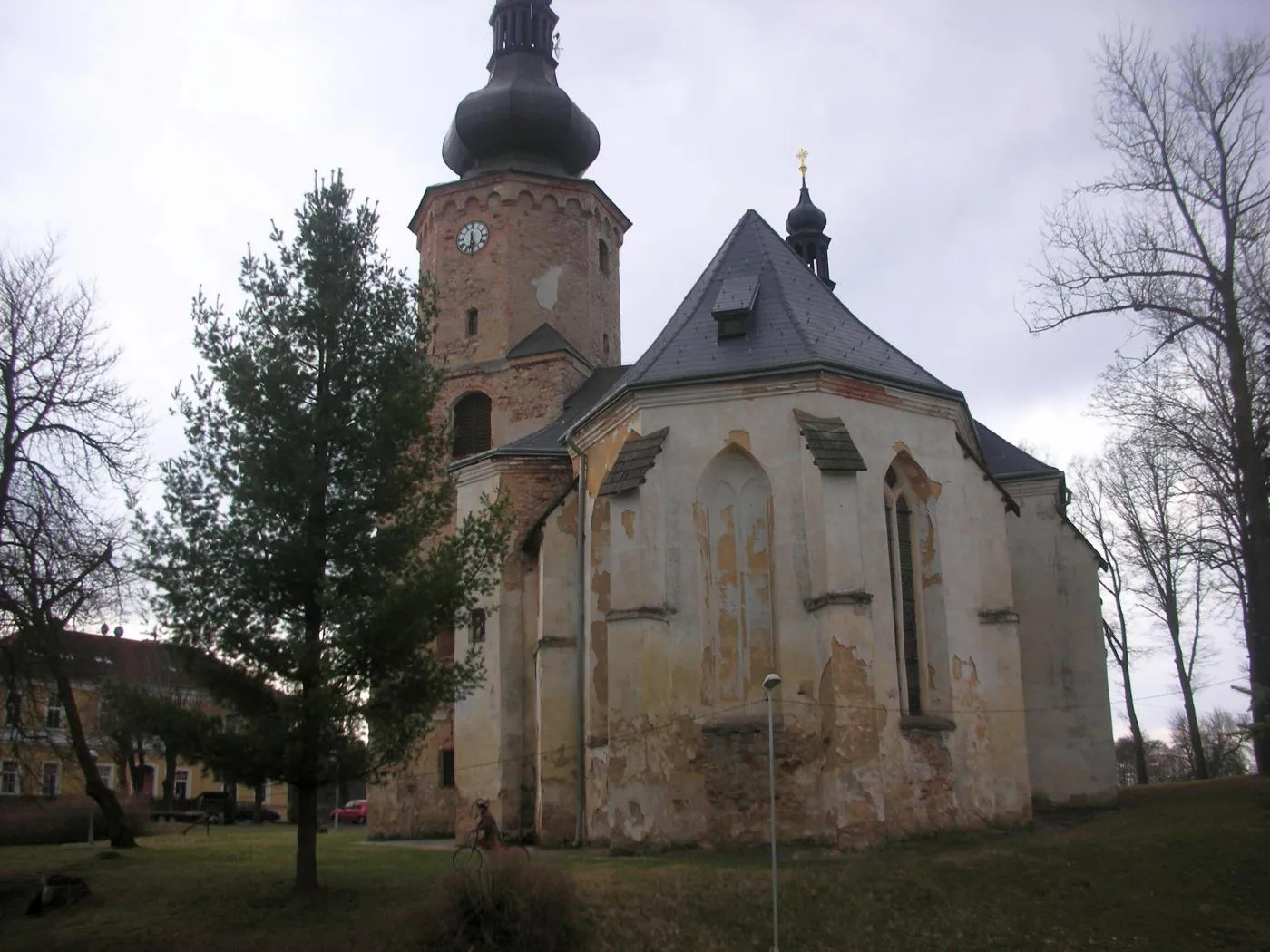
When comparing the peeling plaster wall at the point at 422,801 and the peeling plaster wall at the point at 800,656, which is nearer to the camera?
the peeling plaster wall at the point at 800,656

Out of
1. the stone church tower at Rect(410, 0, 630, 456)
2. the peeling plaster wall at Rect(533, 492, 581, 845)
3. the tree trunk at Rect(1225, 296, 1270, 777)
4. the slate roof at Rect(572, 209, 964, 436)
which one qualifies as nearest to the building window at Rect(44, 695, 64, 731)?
the peeling plaster wall at Rect(533, 492, 581, 845)

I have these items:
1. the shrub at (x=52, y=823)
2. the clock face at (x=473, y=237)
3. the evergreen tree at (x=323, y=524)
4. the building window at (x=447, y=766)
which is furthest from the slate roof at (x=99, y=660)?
the clock face at (x=473, y=237)

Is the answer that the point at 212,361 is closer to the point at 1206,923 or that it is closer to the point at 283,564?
the point at 283,564

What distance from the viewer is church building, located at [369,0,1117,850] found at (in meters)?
18.2

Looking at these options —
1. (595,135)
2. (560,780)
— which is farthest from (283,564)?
(595,135)

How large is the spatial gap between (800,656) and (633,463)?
412 centimetres

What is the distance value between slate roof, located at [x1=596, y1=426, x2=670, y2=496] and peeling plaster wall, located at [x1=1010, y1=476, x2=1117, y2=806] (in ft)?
33.7

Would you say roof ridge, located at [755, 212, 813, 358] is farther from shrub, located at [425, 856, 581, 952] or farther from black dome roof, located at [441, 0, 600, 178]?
shrub, located at [425, 856, 581, 952]

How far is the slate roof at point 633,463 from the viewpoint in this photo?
19281mm

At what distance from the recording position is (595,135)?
3188 cm

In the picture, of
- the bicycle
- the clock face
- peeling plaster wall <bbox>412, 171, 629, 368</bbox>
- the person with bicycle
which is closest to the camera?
the bicycle

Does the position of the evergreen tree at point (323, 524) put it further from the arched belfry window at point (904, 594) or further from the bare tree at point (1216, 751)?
the bare tree at point (1216, 751)

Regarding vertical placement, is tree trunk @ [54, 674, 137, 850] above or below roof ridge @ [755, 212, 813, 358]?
below

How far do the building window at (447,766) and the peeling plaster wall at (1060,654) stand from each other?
12701 millimetres
